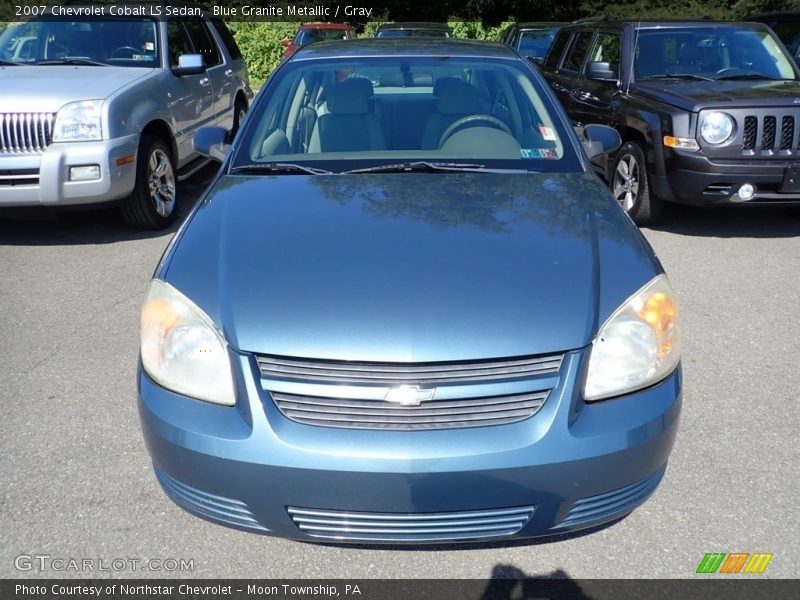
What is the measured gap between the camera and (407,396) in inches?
80.4

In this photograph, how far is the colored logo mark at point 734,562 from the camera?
2.44m

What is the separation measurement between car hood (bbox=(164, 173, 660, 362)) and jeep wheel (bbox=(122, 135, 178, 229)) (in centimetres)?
316

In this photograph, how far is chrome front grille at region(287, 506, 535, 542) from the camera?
2.09 meters

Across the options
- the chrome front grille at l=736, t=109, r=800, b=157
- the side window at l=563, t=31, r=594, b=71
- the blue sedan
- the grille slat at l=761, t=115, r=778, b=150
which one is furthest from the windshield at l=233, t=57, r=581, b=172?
the side window at l=563, t=31, r=594, b=71

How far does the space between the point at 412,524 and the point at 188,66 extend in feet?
17.7

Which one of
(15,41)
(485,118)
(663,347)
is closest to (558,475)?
(663,347)

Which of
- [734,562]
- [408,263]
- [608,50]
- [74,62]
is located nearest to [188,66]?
[74,62]

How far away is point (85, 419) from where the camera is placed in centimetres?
331

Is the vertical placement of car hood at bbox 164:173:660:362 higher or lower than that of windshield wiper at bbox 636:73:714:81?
higher

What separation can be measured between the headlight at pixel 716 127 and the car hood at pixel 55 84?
447 centimetres

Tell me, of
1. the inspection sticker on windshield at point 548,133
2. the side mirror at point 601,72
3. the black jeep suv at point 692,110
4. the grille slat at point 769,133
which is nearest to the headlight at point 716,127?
the black jeep suv at point 692,110

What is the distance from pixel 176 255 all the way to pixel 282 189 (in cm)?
62

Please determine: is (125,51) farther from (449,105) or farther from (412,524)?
(412,524)

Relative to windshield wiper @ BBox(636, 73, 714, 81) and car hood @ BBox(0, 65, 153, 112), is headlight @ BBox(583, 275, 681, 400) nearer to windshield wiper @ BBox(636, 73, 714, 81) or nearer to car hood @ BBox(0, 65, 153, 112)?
car hood @ BBox(0, 65, 153, 112)
